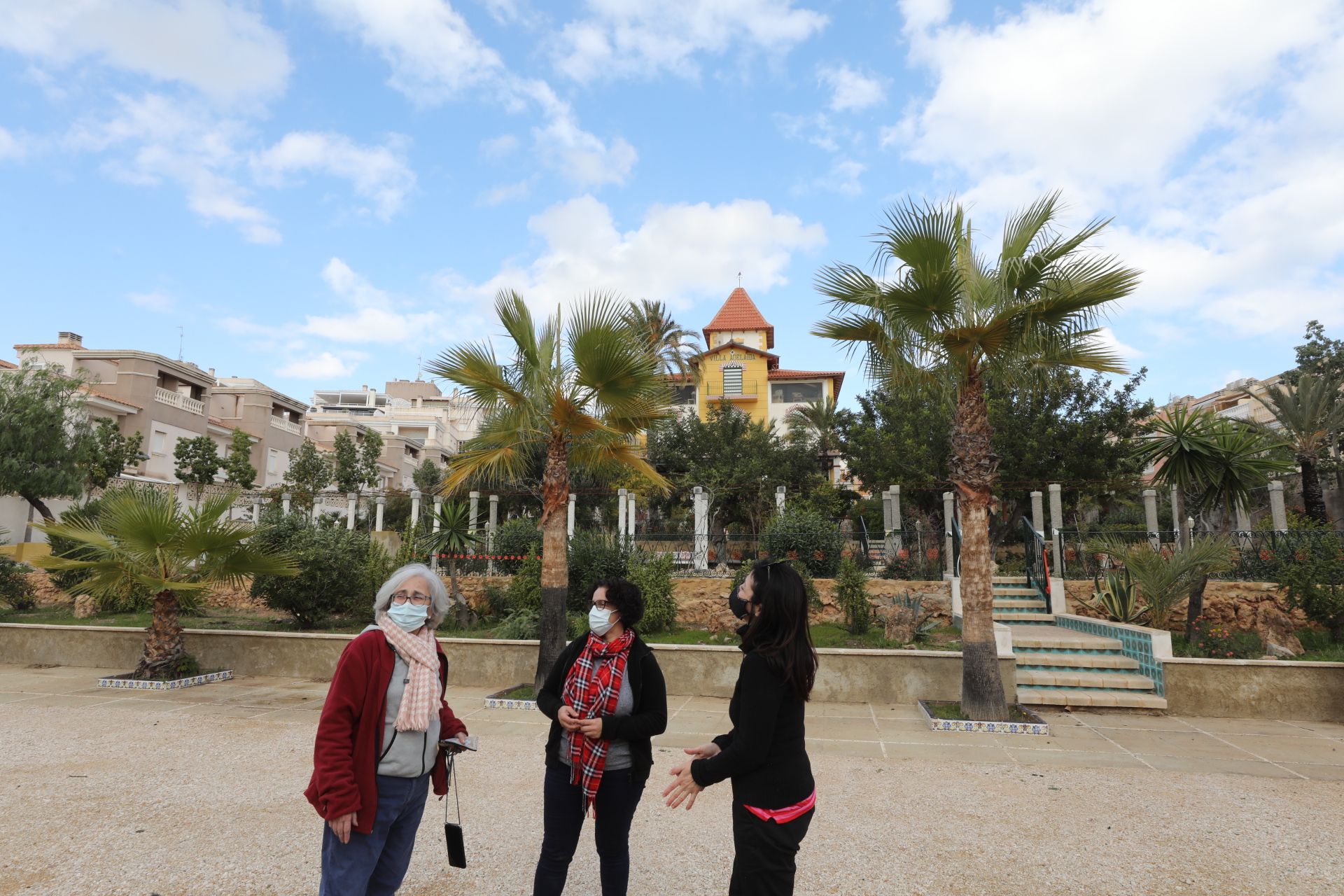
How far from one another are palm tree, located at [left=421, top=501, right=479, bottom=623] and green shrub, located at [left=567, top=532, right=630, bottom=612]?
2241 mm

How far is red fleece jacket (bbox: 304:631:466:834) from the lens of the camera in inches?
96.9

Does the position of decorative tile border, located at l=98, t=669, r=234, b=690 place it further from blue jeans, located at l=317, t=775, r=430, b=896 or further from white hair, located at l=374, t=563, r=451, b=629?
white hair, located at l=374, t=563, r=451, b=629

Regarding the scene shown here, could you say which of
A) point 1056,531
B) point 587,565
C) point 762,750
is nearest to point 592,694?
point 762,750

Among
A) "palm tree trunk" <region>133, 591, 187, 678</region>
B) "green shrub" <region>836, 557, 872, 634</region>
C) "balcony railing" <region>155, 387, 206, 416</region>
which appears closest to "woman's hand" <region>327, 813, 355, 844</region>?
"palm tree trunk" <region>133, 591, 187, 678</region>

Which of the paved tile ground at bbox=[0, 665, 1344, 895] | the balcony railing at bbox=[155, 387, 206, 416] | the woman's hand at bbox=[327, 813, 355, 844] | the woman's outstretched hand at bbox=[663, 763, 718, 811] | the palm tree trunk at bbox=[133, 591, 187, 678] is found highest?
the balcony railing at bbox=[155, 387, 206, 416]

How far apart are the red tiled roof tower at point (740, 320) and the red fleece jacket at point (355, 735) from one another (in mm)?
42329

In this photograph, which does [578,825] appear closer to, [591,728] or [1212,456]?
[591,728]

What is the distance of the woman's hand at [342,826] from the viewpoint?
8.14 feet

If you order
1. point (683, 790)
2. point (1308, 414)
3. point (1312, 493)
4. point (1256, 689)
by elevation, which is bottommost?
point (1256, 689)

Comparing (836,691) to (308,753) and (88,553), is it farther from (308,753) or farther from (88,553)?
(88,553)

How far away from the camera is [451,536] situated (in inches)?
562

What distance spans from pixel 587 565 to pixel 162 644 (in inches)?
244

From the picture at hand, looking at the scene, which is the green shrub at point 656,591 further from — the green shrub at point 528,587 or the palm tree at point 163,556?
the palm tree at point 163,556

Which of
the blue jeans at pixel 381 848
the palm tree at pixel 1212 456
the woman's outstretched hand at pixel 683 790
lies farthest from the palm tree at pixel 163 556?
the palm tree at pixel 1212 456
